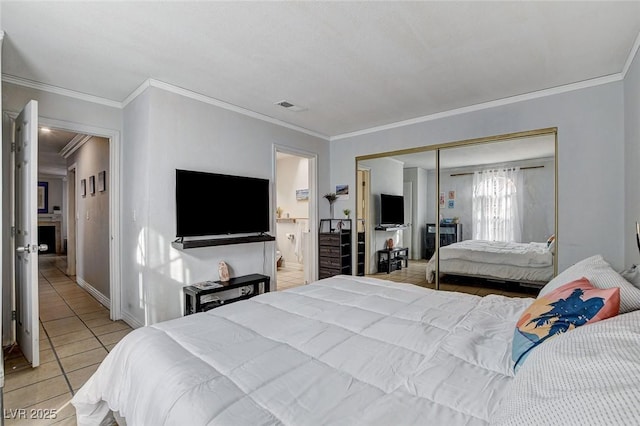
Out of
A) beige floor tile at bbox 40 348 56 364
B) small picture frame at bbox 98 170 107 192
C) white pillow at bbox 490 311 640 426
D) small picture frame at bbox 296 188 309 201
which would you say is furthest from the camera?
small picture frame at bbox 296 188 309 201

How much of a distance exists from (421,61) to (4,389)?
4.11 meters

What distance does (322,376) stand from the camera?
1.13 metres

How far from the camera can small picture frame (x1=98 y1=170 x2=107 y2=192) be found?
405cm

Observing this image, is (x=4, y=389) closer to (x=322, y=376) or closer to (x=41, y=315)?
(x=41, y=315)

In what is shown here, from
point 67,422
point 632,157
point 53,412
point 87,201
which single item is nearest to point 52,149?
point 87,201

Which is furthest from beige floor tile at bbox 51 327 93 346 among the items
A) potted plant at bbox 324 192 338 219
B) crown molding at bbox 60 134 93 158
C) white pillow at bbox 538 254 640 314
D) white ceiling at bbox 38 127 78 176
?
white pillow at bbox 538 254 640 314

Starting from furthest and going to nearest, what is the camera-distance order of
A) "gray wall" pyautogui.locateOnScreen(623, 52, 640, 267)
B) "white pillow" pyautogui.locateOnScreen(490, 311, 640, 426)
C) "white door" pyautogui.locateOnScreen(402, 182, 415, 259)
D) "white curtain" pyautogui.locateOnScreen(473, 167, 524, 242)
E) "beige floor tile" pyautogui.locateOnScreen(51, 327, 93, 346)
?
"white door" pyautogui.locateOnScreen(402, 182, 415, 259), "white curtain" pyautogui.locateOnScreen(473, 167, 524, 242), "beige floor tile" pyautogui.locateOnScreen(51, 327, 93, 346), "gray wall" pyautogui.locateOnScreen(623, 52, 640, 267), "white pillow" pyautogui.locateOnScreen(490, 311, 640, 426)

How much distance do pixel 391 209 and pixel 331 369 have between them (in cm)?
372

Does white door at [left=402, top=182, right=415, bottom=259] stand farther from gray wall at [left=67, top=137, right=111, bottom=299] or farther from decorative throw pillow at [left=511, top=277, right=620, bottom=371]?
gray wall at [left=67, top=137, right=111, bottom=299]

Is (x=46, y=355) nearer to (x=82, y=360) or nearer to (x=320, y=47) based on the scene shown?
(x=82, y=360)

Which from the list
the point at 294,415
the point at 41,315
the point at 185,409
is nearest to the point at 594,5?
the point at 294,415

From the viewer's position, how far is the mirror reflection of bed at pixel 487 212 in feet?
11.3

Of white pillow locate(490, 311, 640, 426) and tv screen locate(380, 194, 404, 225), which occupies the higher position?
tv screen locate(380, 194, 404, 225)

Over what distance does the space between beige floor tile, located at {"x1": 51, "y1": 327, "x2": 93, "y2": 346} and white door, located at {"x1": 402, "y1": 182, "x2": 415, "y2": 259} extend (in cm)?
395
